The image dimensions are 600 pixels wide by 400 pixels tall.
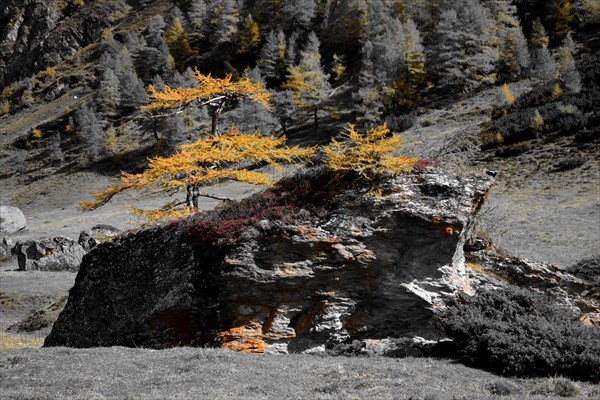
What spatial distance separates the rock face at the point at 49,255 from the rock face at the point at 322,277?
Answer: 2350 centimetres

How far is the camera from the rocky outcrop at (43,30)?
128 meters

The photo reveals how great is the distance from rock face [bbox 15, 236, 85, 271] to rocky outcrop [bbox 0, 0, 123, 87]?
11042 cm

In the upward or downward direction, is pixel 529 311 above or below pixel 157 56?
below

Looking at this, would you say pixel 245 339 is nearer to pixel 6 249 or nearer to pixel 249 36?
pixel 6 249

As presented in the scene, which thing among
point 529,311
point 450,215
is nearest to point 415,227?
point 450,215

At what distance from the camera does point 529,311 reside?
1059 centimetres

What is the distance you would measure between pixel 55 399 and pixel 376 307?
6875 mm

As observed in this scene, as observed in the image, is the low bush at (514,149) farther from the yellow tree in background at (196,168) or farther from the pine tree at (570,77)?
the yellow tree in background at (196,168)

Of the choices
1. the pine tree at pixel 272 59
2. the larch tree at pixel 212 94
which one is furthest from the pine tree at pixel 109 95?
the larch tree at pixel 212 94

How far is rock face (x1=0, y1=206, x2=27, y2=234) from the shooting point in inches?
1690

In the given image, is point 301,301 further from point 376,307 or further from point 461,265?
point 461,265

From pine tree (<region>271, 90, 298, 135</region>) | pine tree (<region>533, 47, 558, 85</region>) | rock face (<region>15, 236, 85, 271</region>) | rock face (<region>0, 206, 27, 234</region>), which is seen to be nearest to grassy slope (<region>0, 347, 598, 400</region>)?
rock face (<region>15, 236, 85, 271</region>)

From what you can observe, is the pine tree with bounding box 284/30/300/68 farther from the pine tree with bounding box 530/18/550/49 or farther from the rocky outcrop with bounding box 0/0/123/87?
the rocky outcrop with bounding box 0/0/123/87

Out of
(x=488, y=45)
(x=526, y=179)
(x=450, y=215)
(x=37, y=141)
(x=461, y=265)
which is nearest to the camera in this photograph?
(x=450, y=215)
